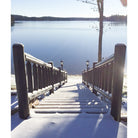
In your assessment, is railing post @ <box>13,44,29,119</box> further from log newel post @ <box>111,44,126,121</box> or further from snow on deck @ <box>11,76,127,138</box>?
log newel post @ <box>111,44,126,121</box>

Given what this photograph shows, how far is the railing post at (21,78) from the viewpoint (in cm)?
216

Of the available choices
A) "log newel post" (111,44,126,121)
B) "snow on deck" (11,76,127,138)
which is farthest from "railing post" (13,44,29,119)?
"log newel post" (111,44,126,121)

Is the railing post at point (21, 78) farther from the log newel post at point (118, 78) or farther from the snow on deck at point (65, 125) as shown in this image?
the log newel post at point (118, 78)

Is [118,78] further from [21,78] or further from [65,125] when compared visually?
[21,78]

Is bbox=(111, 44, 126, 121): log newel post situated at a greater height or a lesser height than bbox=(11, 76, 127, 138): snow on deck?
greater

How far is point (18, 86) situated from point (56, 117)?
766 mm

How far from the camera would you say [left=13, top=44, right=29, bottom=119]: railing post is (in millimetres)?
A: 2164

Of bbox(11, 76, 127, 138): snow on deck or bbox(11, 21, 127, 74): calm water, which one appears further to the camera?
bbox(11, 21, 127, 74): calm water

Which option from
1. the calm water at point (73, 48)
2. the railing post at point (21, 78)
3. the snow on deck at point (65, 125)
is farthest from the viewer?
the calm water at point (73, 48)

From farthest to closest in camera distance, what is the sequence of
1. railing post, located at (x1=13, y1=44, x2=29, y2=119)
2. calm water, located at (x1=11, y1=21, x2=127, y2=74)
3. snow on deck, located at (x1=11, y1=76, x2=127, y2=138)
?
calm water, located at (x1=11, y1=21, x2=127, y2=74) < railing post, located at (x1=13, y1=44, x2=29, y2=119) < snow on deck, located at (x1=11, y1=76, x2=127, y2=138)

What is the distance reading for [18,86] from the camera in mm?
2236

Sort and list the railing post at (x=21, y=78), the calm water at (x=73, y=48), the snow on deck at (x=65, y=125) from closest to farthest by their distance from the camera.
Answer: the snow on deck at (x=65, y=125) < the railing post at (x=21, y=78) < the calm water at (x=73, y=48)

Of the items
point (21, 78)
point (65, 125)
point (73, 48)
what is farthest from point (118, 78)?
point (73, 48)

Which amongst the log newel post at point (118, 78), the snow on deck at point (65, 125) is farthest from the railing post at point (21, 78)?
the log newel post at point (118, 78)
